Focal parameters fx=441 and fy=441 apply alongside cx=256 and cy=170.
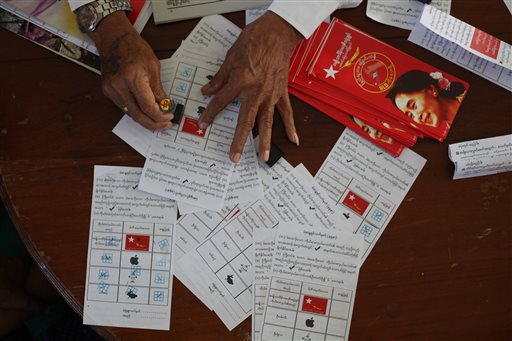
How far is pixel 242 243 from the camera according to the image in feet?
2.96

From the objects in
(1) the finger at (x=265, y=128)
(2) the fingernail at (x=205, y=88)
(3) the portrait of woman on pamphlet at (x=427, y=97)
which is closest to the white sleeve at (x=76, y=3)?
(2) the fingernail at (x=205, y=88)

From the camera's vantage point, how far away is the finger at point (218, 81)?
0.94m

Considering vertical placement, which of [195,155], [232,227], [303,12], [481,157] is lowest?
[232,227]

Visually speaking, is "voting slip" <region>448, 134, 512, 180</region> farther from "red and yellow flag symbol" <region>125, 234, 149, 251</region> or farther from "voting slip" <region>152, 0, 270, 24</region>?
"red and yellow flag symbol" <region>125, 234, 149, 251</region>

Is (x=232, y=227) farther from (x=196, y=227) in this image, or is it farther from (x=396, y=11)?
(x=396, y=11)

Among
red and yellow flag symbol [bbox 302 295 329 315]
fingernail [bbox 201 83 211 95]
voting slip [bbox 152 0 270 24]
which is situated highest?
voting slip [bbox 152 0 270 24]

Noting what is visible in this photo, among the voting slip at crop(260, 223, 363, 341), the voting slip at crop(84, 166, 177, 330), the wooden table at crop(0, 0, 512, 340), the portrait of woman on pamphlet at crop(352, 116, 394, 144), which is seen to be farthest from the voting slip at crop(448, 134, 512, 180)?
the voting slip at crop(84, 166, 177, 330)

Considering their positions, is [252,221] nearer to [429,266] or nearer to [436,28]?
[429,266]

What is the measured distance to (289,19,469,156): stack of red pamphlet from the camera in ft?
3.15

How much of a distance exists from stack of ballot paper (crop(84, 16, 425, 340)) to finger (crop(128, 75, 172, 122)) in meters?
0.05

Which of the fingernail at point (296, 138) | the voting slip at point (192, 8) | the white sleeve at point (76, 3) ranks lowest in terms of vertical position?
the fingernail at point (296, 138)

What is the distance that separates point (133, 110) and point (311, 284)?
509 mm

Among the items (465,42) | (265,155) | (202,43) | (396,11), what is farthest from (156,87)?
(465,42)

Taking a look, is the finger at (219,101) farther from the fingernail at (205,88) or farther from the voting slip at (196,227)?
the voting slip at (196,227)
